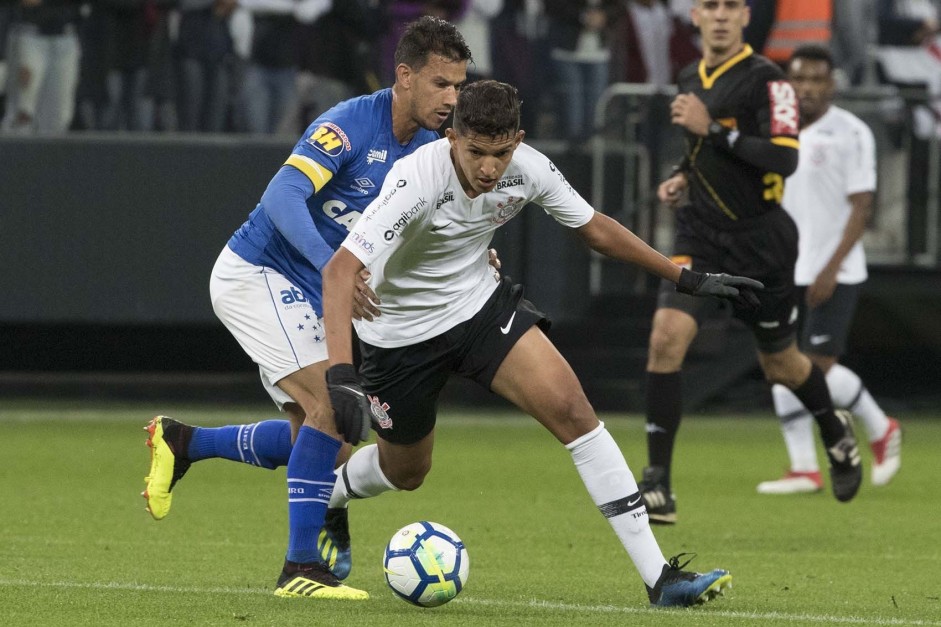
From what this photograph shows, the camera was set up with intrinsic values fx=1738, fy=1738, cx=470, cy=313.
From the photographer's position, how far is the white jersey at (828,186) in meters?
10.7

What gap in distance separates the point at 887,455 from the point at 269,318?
508 centimetres

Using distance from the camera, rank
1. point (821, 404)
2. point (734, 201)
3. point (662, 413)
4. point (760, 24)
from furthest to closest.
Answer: point (760, 24) → point (821, 404) → point (734, 201) → point (662, 413)

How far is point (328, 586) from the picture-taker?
5.96m

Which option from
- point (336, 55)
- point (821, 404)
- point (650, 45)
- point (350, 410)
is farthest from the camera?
point (650, 45)

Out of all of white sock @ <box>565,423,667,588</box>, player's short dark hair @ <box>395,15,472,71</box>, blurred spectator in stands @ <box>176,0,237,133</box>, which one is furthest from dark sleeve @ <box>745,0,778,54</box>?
white sock @ <box>565,423,667,588</box>

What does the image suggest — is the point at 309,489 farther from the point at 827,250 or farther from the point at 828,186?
the point at 828,186

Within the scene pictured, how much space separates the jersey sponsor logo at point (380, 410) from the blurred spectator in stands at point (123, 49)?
326 inches

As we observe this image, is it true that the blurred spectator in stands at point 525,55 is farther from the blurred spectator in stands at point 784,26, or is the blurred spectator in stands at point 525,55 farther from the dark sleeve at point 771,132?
the dark sleeve at point 771,132

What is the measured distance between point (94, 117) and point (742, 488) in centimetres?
694

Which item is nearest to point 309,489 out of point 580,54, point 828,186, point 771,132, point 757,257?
point 757,257

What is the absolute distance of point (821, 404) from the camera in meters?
9.18

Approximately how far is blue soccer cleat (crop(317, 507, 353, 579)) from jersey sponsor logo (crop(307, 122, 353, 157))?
1446mm

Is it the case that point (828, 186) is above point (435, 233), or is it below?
below

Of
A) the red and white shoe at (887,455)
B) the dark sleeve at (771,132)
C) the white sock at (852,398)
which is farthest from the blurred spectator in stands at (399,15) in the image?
the dark sleeve at (771,132)
